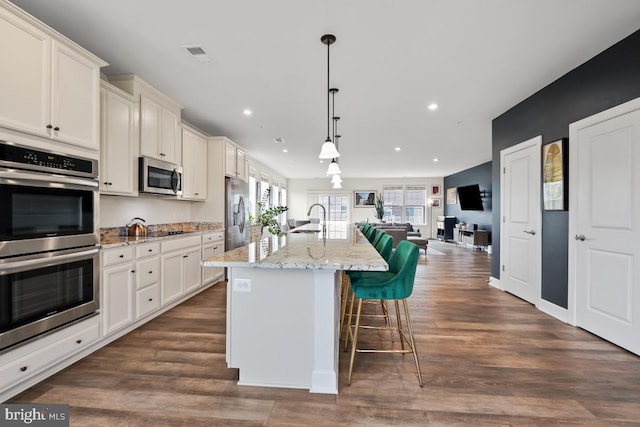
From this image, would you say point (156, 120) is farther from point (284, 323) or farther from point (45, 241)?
point (284, 323)

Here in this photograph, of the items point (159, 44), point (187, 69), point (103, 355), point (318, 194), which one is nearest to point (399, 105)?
point (187, 69)

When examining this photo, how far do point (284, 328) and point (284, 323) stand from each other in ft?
0.11

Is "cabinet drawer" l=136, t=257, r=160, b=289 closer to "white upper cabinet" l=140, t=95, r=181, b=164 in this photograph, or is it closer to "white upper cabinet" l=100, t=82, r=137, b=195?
"white upper cabinet" l=100, t=82, r=137, b=195

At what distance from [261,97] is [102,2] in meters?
1.91

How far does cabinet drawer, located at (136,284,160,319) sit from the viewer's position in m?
2.89

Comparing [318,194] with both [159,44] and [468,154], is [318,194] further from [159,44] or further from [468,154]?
[159,44]

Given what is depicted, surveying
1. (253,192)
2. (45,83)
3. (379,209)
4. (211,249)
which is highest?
(45,83)

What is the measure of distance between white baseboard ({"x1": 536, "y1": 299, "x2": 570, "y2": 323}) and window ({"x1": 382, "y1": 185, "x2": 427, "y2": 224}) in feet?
29.7

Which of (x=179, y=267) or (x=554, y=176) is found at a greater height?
(x=554, y=176)

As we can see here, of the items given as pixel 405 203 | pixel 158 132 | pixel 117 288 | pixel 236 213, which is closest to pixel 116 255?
pixel 117 288

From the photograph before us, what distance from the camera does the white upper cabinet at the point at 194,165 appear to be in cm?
421

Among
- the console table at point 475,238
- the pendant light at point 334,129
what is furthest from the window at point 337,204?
the pendant light at point 334,129

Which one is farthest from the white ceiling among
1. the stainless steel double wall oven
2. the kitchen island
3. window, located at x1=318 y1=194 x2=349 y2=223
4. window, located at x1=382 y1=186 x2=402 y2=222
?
window, located at x1=318 y1=194 x2=349 y2=223

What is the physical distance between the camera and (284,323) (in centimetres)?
195
